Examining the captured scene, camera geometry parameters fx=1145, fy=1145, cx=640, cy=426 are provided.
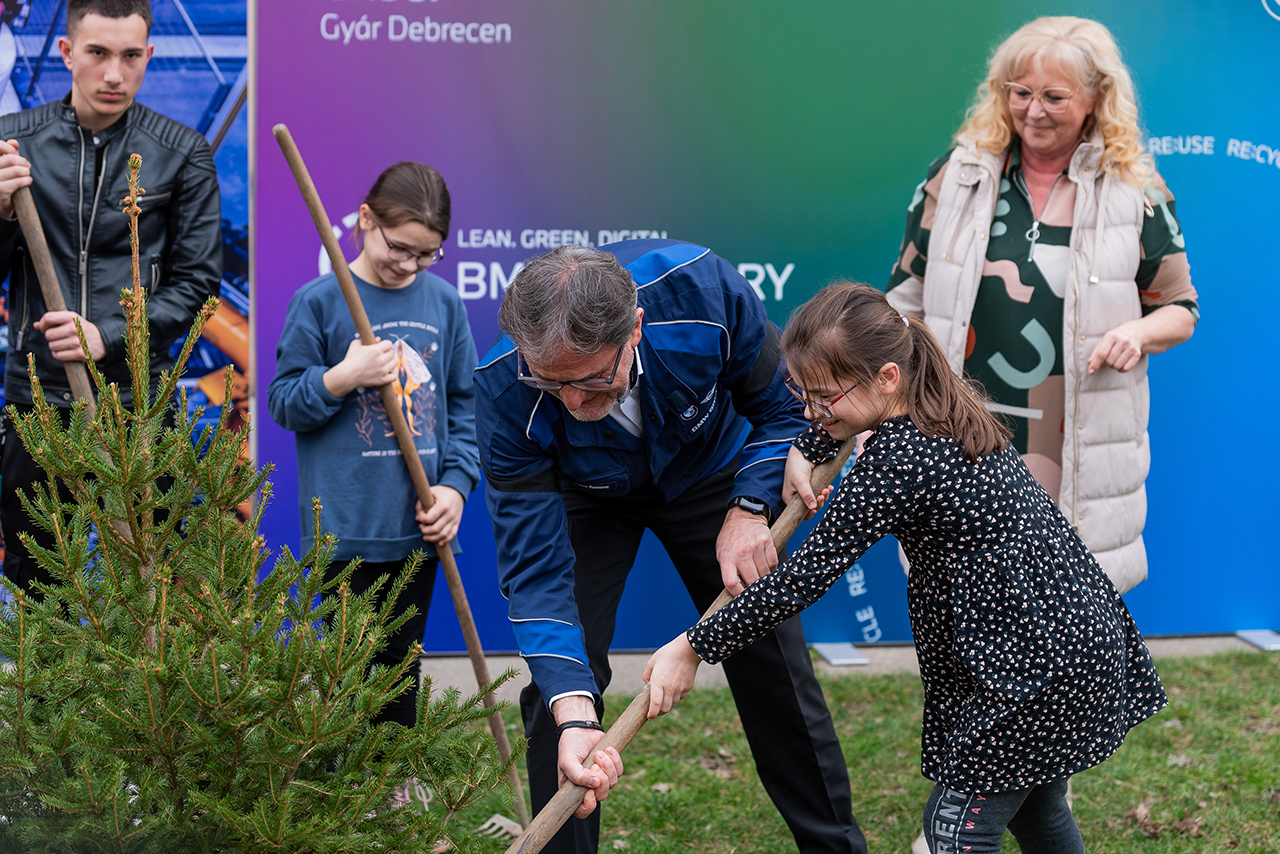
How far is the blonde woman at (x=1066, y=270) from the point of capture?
3242 mm

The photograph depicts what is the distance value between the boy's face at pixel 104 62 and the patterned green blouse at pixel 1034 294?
8.57ft

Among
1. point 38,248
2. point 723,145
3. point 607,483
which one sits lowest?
point 607,483

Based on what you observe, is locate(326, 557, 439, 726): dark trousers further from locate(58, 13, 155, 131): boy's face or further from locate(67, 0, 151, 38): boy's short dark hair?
locate(67, 0, 151, 38): boy's short dark hair

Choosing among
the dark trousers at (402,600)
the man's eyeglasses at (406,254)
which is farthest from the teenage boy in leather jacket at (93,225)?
the dark trousers at (402,600)

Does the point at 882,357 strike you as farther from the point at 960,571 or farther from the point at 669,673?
the point at 669,673

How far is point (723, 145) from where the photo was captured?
4668 millimetres

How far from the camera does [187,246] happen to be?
3.54m

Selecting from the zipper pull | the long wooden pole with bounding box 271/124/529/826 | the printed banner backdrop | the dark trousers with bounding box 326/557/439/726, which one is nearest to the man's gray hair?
the long wooden pole with bounding box 271/124/529/826

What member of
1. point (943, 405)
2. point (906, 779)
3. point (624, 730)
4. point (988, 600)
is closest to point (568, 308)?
point (943, 405)

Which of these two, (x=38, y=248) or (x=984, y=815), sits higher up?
(x=38, y=248)

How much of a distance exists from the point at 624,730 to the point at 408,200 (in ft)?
5.35

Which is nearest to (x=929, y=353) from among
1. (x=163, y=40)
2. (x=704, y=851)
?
(x=704, y=851)

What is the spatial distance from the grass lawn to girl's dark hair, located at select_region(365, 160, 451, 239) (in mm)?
1745

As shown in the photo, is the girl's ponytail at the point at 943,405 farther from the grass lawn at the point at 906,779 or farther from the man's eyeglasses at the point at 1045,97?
the grass lawn at the point at 906,779
